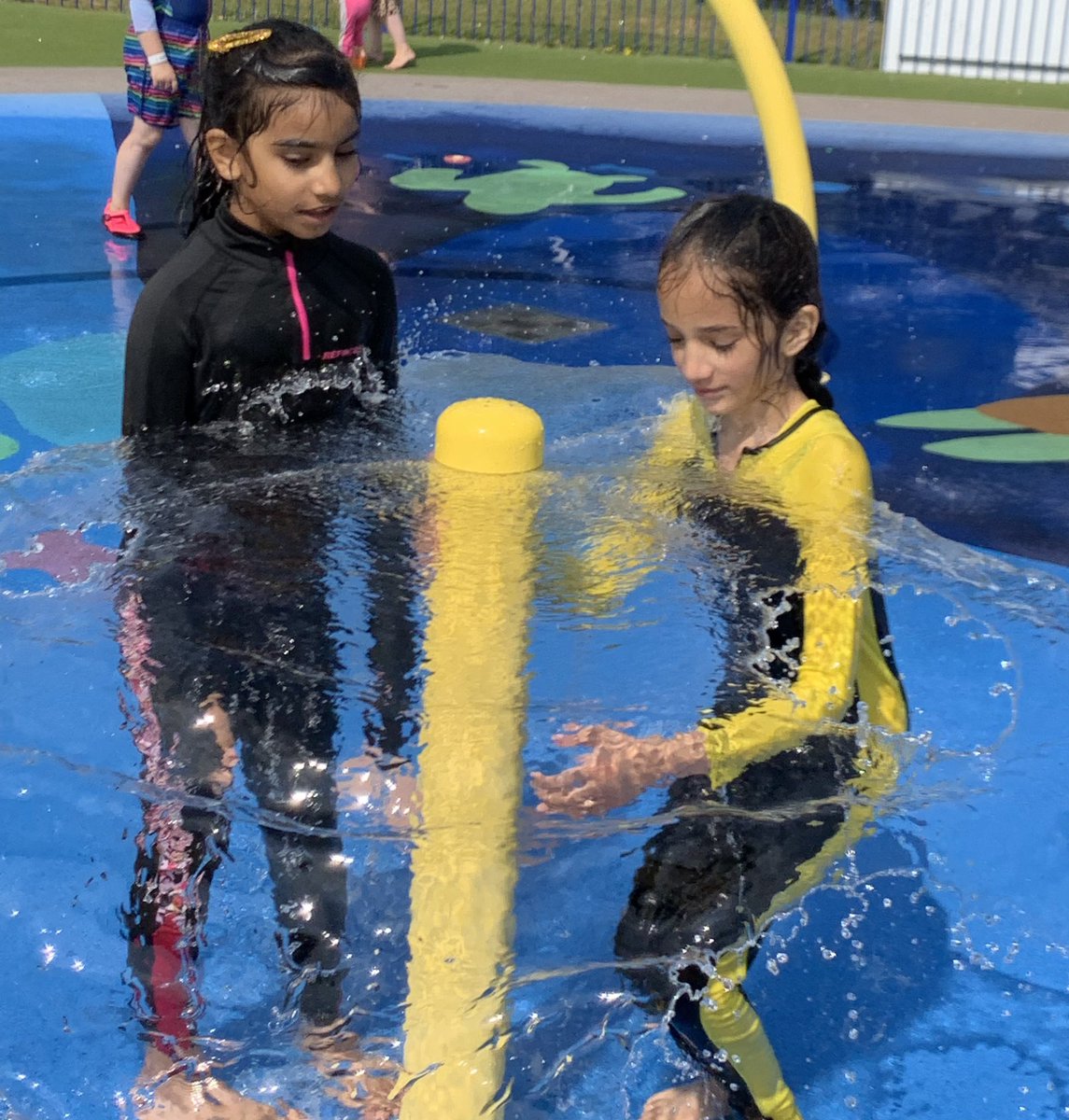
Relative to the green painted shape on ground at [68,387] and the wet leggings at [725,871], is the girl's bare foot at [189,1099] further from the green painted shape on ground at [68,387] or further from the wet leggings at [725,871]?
the green painted shape on ground at [68,387]

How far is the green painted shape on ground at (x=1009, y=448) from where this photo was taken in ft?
16.3

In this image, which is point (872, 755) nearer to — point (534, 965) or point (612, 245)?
point (534, 965)

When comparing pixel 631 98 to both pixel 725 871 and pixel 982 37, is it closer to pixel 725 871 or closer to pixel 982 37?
pixel 982 37

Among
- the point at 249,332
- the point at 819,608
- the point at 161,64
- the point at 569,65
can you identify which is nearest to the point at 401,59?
the point at 569,65

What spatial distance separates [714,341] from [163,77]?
5.12 metres

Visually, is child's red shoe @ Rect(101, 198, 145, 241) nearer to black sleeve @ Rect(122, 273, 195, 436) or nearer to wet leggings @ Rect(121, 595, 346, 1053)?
black sleeve @ Rect(122, 273, 195, 436)

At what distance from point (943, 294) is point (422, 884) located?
5237 mm

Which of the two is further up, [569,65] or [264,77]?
[264,77]

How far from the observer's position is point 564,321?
6133 mm

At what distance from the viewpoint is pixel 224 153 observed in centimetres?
265

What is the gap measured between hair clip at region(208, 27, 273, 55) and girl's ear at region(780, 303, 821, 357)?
1.05 m

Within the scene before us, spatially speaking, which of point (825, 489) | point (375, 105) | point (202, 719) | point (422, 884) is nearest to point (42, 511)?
point (202, 719)

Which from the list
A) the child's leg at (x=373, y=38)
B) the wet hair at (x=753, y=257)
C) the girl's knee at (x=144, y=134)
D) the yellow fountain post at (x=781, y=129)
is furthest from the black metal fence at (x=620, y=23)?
the wet hair at (x=753, y=257)

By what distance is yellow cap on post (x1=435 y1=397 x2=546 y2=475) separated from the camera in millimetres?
2451
